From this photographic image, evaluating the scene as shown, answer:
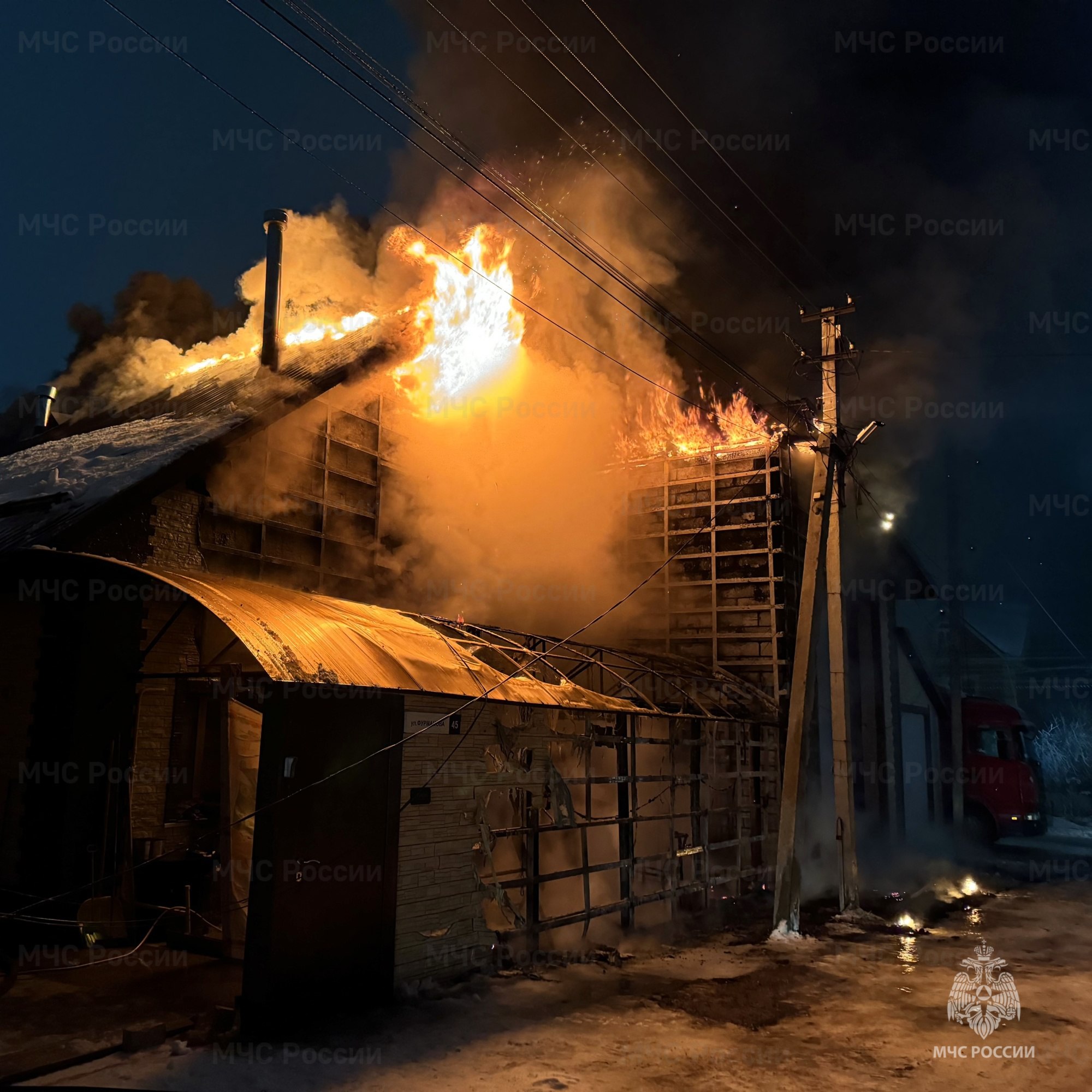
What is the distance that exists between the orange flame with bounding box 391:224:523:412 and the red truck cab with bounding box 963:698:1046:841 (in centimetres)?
Result: 1746

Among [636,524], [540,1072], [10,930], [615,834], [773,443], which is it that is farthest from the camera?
[636,524]

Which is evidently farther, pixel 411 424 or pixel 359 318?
pixel 359 318

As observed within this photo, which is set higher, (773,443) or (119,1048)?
(773,443)

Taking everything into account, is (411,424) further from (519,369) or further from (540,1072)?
(540,1072)

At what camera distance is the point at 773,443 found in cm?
1811

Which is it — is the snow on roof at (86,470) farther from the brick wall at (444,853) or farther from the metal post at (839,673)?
the metal post at (839,673)

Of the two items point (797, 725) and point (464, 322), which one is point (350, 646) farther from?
point (464, 322)

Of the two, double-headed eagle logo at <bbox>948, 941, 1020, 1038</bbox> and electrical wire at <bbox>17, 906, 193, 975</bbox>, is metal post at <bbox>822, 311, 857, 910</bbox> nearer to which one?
double-headed eagle logo at <bbox>948, 941, 1020, 1038</bbox>

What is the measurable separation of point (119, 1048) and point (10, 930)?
4.32 meters

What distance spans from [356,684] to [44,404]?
20460 millimetres

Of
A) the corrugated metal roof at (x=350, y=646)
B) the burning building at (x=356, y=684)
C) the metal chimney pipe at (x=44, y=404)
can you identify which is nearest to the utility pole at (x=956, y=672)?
the burning building at (x=356, y=684)

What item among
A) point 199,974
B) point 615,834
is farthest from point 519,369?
point 199,974

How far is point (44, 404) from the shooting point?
2367 cm

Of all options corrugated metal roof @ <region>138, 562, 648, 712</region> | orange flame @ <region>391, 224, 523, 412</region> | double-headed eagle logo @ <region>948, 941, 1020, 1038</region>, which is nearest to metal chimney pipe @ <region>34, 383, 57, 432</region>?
orange flame @ <region>391, 224, 523, 412</region>
